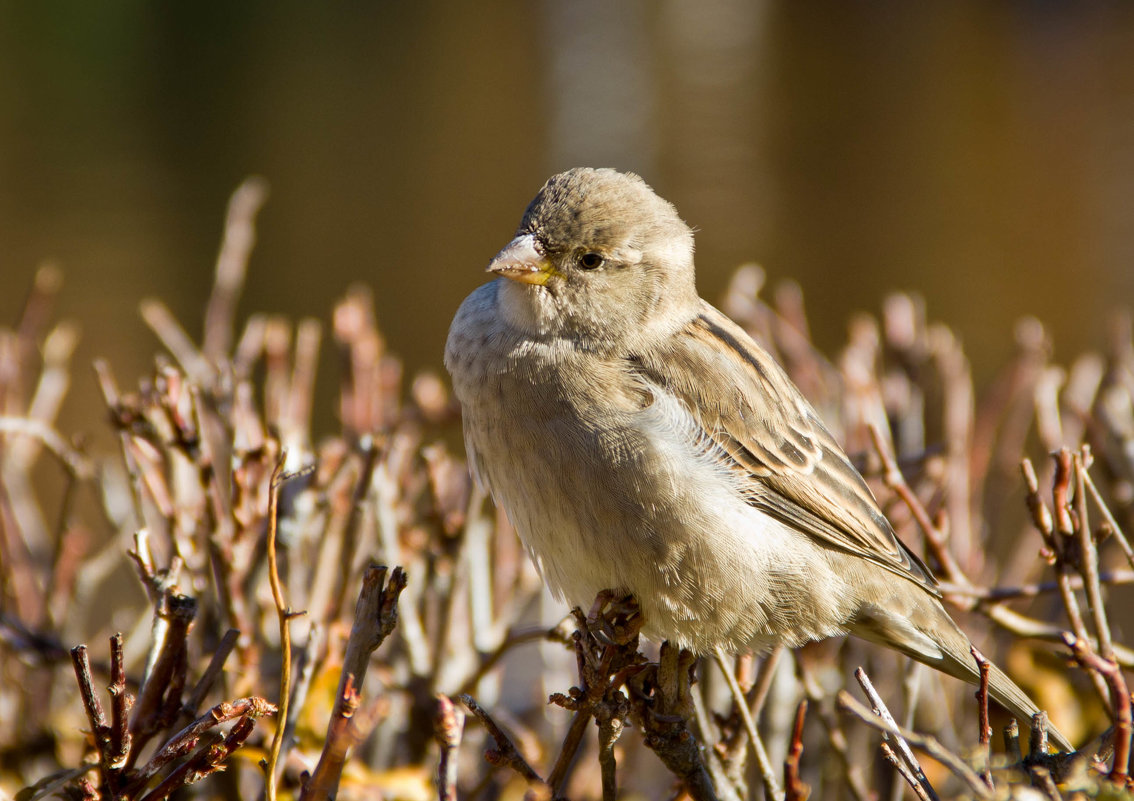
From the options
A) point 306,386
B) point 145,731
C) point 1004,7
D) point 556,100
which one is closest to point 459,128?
point 556,100

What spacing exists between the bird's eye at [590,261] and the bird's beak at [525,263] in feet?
0.22

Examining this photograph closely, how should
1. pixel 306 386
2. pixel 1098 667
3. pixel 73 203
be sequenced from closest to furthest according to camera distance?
pixel 1098 667, pixel 306 386, pixel 73 203

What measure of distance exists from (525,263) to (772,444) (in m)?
0.64

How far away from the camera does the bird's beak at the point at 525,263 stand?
243cm

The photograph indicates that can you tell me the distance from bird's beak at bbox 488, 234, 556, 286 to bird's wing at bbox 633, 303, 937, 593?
26 centimetres

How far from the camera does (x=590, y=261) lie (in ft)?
8.41

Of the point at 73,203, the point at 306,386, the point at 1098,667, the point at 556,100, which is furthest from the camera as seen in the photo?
the point at 556,100

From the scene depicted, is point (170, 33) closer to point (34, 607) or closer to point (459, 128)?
point (459, 128)

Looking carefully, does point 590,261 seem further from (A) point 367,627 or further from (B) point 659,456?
(A) point 367,627

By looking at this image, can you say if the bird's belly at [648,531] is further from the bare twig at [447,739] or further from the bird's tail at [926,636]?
the bare twig at [447,739]

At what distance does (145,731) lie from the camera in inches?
70.5

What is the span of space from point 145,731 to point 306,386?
1487 mm

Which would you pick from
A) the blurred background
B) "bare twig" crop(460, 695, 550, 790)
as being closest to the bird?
"bare twig" crop(460, 695, 550, 790)

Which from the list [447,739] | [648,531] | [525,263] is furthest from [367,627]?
[525,263]
